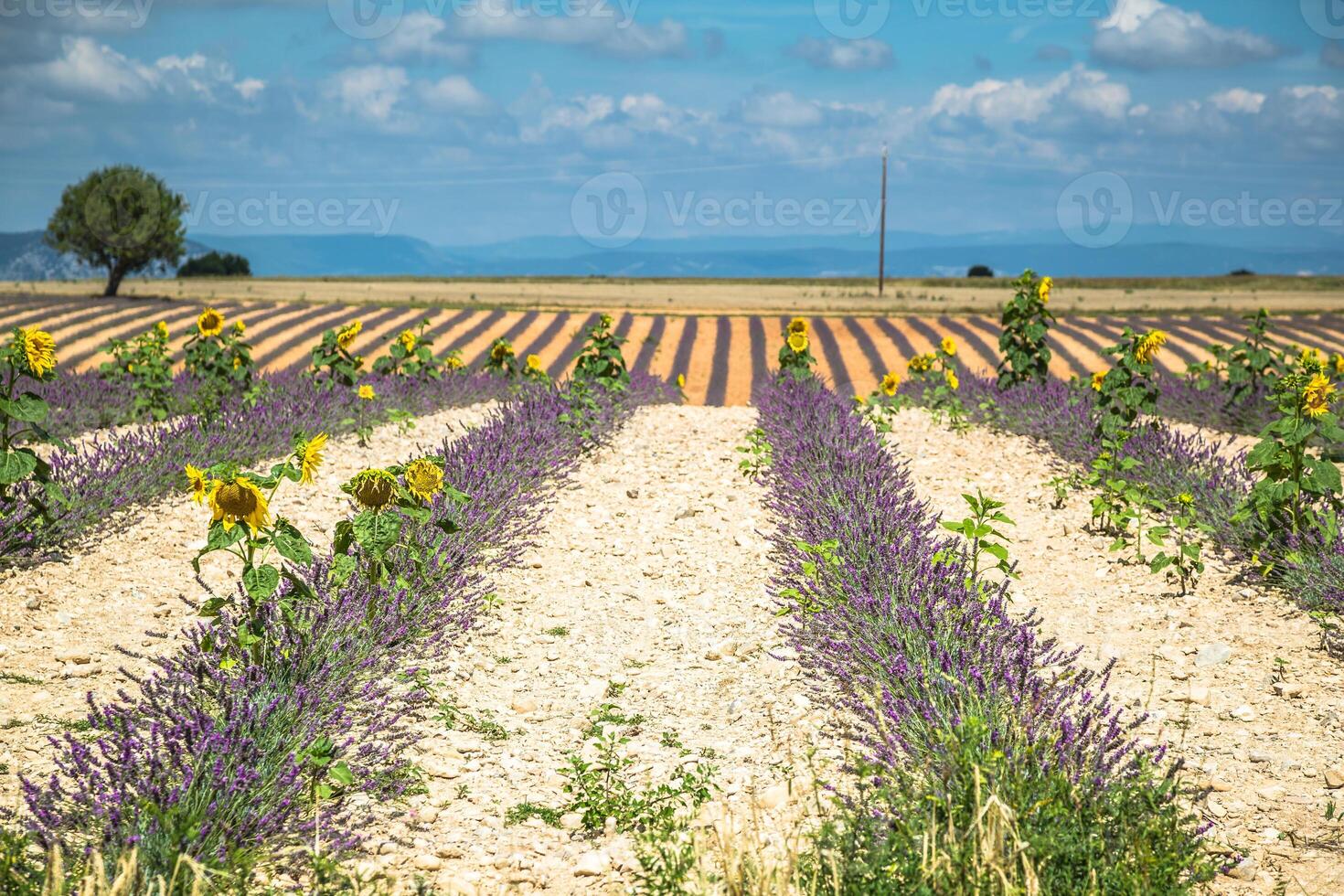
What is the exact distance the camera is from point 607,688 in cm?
432

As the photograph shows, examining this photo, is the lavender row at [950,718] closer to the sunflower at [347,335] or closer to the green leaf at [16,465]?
the green leaf at [16,465]

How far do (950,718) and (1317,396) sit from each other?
10.4ft

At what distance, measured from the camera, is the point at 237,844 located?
2.93 m

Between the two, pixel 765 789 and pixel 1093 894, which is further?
pixel 765 789

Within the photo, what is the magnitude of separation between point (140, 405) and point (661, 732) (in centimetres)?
752

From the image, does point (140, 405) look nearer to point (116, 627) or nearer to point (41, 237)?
point (116, 627)

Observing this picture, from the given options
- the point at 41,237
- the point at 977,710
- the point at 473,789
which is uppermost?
the point at 41,237

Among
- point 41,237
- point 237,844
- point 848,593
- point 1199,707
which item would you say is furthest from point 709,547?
point 41,237

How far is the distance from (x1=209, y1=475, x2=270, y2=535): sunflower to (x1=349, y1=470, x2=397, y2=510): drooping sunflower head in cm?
37

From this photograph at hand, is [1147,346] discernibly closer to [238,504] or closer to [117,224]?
[238,504]

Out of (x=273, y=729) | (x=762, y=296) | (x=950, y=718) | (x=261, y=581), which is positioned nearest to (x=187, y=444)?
(x=261, y=581)

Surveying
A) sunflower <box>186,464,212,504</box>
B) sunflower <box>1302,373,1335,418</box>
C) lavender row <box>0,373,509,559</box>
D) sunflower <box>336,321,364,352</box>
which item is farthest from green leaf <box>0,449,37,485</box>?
sunflower <box>1302,373,1335,418</box>

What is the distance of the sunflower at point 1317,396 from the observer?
17.4ft

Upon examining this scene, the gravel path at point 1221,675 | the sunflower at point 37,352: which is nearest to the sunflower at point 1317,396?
the gravel path at point 1221,675
